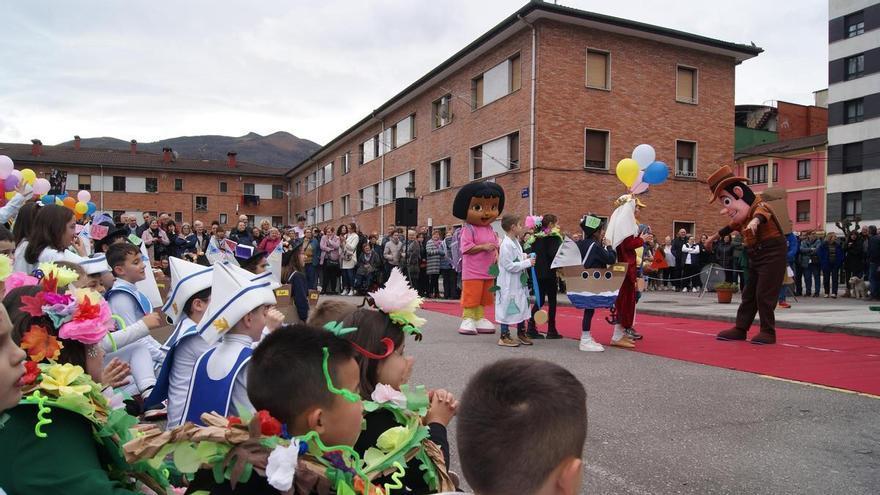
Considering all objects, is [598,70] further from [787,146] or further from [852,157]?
[787,146]

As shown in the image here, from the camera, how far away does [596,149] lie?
24.2m

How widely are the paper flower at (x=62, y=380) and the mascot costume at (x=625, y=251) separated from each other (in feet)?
24.9

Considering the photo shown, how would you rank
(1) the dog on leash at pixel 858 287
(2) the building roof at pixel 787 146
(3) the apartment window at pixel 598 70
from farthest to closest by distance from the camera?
(2) the building roof at pixel 787 146, (3) the apartment window at pixel 598 70, (1) the dog on leash at pixel 858 287

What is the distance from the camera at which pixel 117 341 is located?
13.3ft

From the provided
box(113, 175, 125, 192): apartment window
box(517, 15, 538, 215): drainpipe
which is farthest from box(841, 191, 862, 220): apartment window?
box(113, 175, 125, 192): apartment window

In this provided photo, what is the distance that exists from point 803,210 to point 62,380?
5192 centimetres

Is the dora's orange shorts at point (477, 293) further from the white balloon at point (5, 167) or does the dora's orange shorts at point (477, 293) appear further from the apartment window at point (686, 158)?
the apartment window at point (686, 158)

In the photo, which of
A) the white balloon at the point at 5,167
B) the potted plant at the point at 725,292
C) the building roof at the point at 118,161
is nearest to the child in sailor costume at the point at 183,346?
the white balloon at the point at 5,167

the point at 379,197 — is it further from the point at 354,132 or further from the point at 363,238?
the point at 363,238

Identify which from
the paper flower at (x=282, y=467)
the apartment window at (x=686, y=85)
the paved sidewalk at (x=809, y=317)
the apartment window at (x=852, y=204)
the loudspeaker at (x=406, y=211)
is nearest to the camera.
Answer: the paper flower at (x=282, y=467)

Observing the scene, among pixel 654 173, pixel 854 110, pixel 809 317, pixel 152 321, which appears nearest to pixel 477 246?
pixel 654 173

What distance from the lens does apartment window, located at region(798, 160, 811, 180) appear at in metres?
45.0

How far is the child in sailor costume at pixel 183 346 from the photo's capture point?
3508mm

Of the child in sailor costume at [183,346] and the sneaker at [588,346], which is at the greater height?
the child in sailor costume at [183,346]
